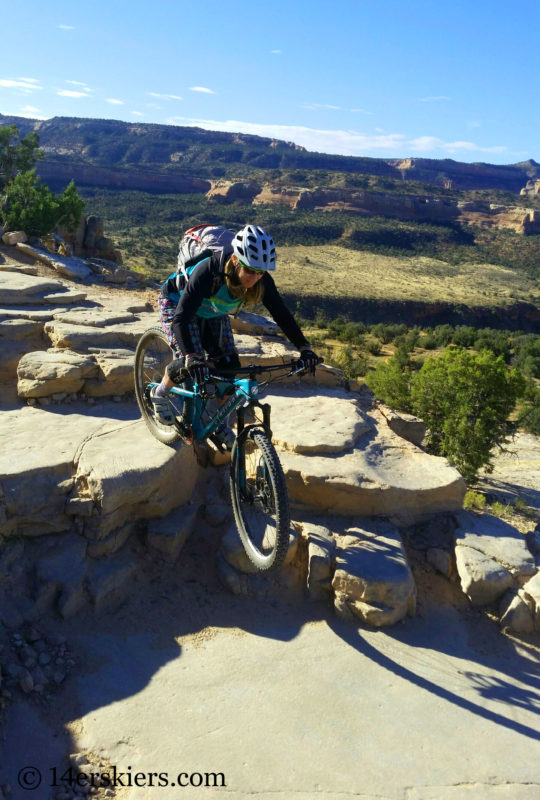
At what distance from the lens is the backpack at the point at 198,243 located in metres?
4.53

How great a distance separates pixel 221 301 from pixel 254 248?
591 millimetres

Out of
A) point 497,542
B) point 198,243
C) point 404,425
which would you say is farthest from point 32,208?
point 497,542

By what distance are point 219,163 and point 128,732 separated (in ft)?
426

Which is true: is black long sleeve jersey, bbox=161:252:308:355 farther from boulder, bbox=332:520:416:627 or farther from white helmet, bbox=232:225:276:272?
boulder, bbox=332:520:416:627

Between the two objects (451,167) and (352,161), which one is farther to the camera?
(451,167)

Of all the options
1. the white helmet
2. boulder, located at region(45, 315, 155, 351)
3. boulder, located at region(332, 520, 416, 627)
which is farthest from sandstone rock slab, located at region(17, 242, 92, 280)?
boulder, located at region(332, 520, 416, 627)

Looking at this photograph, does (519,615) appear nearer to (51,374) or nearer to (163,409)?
(163,409)

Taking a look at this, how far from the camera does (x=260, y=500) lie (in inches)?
170

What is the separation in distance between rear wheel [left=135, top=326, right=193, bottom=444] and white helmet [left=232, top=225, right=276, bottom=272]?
1.45 m

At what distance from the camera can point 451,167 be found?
163000mm

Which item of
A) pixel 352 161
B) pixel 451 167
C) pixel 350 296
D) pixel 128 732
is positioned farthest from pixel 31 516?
pixel 451 167

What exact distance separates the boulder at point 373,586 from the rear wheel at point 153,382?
1.80 meters

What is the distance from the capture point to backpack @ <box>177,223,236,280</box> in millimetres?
4531

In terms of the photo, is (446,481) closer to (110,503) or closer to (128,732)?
(110,503)
